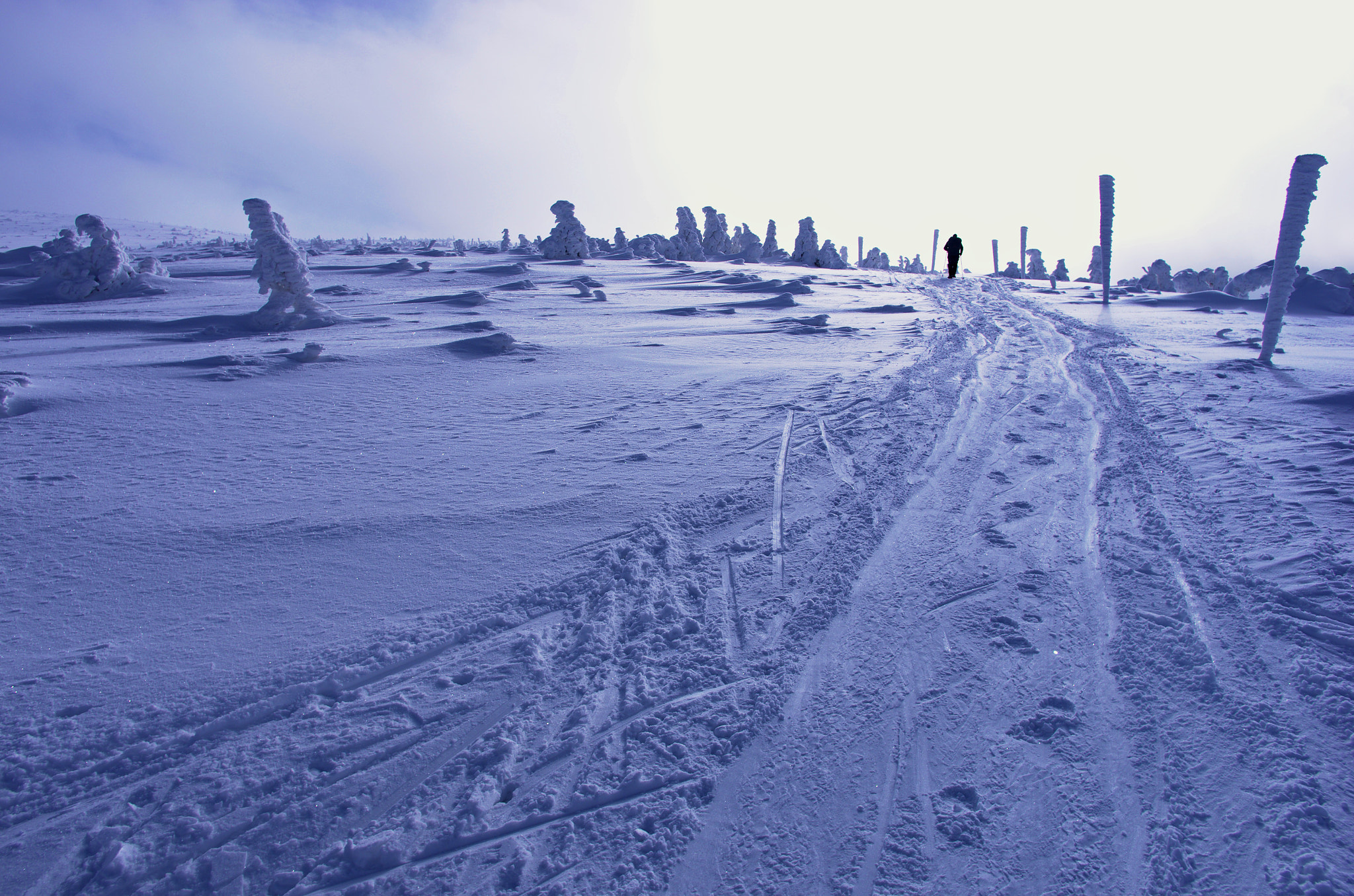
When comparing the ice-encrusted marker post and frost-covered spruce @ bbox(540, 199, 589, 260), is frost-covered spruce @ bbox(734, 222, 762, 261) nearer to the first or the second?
frost-covered spruce @ bbox(540, 199, 589, 260)

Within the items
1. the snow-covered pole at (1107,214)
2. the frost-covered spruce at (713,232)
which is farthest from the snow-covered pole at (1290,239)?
the frost-covered spruce at (713,232)

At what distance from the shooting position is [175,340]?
8430mm

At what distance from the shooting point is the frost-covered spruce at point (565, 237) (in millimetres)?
26734

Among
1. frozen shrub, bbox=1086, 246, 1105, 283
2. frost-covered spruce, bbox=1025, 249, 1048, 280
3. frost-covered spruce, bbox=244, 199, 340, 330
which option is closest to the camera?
frost-covered spruce, bbox=244, 199, 340, 330

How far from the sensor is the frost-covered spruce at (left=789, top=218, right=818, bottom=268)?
34.3 meters

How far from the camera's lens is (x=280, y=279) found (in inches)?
387

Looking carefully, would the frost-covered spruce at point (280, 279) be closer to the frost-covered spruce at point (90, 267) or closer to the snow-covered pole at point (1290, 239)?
the frost-covered spruce at point (90, 267)

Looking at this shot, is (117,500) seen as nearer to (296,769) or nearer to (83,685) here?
(83,685)

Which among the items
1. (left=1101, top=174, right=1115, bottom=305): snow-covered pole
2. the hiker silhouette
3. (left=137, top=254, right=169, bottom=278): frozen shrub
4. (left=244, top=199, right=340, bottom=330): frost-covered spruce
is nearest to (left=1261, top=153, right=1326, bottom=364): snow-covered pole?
(left=1101, top=174, right=1115, bottom=305): snow-covered pole

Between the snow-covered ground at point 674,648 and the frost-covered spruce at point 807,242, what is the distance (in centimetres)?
3107

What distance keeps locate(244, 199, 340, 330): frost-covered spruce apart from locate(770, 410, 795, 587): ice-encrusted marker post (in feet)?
28.6

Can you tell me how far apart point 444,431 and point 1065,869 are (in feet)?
15.7

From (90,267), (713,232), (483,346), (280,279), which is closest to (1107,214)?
(483,346)

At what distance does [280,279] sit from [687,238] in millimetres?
28168
